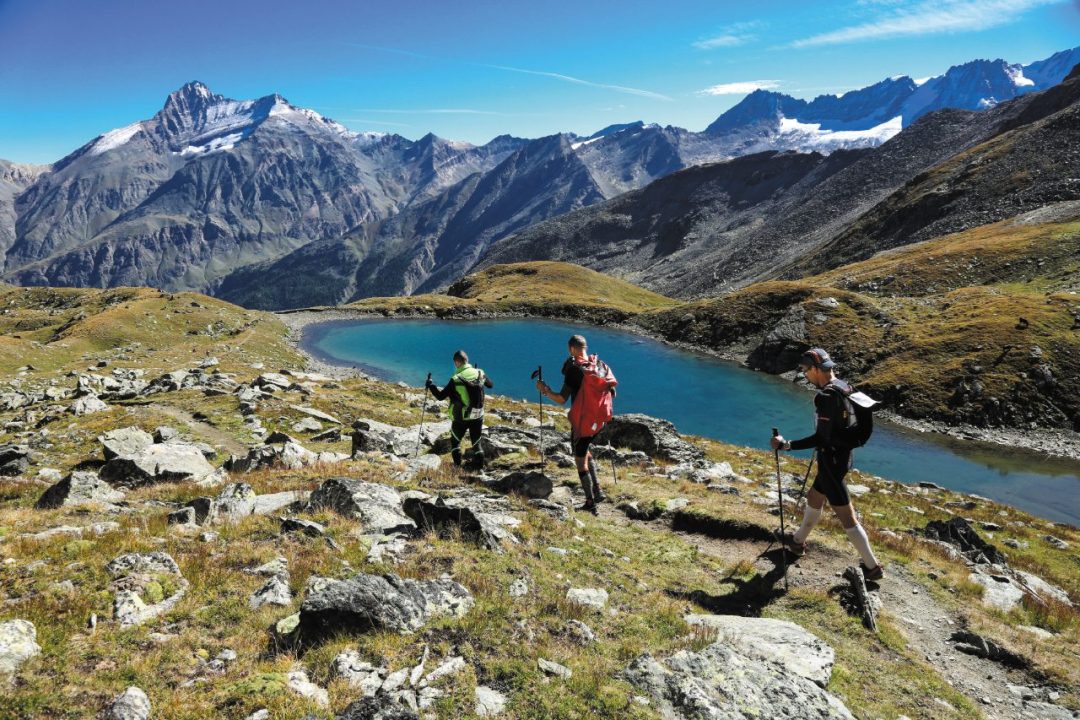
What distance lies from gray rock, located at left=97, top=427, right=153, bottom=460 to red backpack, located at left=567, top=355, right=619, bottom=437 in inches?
559

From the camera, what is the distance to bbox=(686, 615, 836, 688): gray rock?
7.95m

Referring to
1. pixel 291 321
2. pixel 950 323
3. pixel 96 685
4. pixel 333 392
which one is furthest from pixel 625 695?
pixel 291 321

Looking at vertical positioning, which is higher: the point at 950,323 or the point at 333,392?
the point at 950,323

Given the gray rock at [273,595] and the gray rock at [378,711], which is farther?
the gray rock at [273,595]

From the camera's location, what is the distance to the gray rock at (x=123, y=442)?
57.5 feet

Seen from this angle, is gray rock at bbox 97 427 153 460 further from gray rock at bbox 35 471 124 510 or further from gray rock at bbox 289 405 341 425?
gray rock at bbox 289 405 341 425

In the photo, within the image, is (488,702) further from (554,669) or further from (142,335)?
(142,335)

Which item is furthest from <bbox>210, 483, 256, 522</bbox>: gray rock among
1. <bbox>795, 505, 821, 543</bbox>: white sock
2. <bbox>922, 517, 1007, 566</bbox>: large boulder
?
<bbox>922, 517, 1007, 566</bbox>: large boulder

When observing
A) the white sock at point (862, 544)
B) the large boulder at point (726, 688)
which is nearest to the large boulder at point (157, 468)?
the large boulder at point (726, 688)

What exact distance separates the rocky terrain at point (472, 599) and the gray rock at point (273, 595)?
0.10ft

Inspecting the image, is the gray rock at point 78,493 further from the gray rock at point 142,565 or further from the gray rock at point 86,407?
the gray rock at point 86,407

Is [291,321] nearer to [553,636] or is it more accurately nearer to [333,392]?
[333,392]

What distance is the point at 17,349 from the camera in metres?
51.1

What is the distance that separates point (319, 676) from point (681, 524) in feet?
35.3
